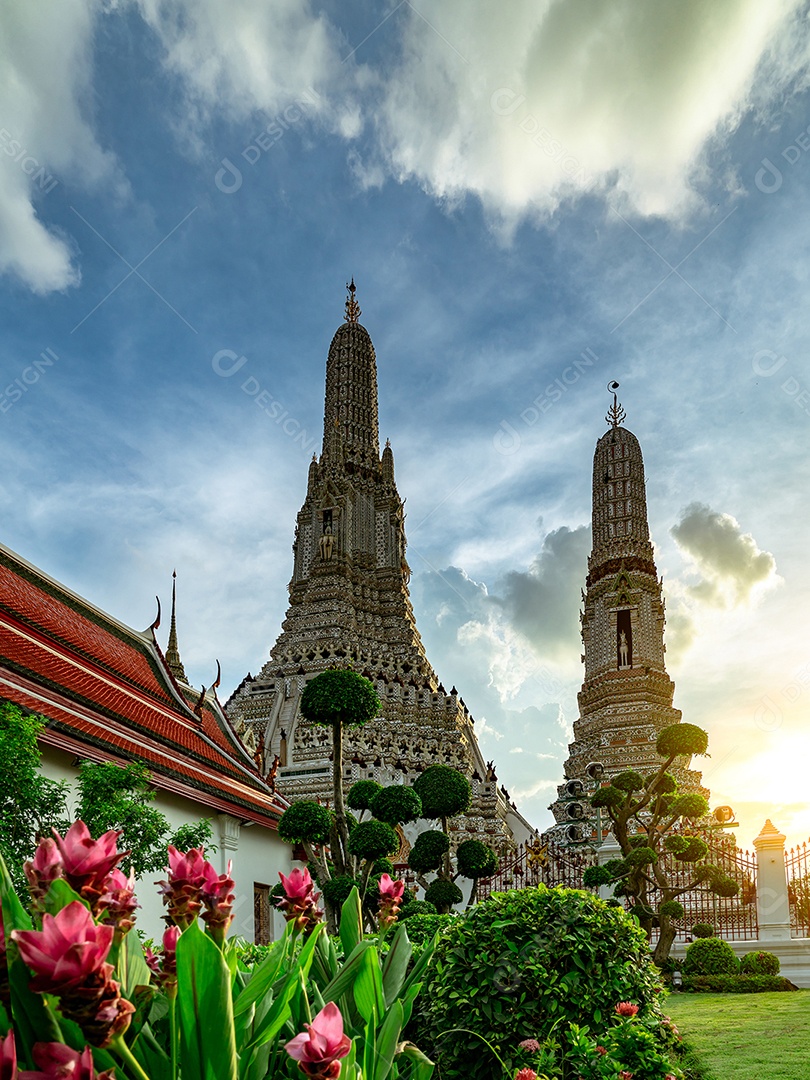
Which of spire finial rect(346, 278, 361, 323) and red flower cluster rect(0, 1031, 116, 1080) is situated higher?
spire finial rect(346, 278, 361, 323)

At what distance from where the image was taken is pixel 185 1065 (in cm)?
225

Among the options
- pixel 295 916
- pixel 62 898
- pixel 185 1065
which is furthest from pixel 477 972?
pixel 62 898

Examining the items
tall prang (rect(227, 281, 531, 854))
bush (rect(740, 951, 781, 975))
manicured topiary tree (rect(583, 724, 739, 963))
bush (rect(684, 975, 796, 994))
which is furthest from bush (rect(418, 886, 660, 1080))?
tall prang (rect(227, 281, 531, 854))

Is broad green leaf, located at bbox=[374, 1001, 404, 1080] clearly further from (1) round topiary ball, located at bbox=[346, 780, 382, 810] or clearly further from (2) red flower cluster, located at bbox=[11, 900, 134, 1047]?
(1) round topiary ball, located at bbox=[346, 780, 382, 810]

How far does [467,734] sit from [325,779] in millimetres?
10533

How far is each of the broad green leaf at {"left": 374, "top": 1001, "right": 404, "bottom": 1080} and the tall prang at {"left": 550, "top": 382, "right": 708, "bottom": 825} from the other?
33980 mm

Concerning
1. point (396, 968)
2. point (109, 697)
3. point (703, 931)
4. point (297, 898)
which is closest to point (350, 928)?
point (396, 968)

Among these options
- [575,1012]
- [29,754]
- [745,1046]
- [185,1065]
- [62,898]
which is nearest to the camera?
[62,898]

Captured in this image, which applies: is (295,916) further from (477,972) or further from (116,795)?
(116,795)

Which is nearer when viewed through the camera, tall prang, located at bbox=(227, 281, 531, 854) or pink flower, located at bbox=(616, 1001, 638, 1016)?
pink flower, located at bbox=(616, 1001, 638, 1016)

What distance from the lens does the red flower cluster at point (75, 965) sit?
1.80 m

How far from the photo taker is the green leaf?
7.23 feet

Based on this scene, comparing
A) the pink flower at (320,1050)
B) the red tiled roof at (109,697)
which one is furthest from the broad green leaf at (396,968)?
the red tiled roof at (109,697)

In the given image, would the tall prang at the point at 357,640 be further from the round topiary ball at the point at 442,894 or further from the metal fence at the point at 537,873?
the round topiary ball at the point at 442,894
